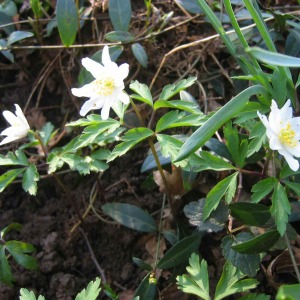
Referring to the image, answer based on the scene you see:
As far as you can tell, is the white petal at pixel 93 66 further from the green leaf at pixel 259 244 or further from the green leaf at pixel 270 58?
the green leaf at pixel 259 244

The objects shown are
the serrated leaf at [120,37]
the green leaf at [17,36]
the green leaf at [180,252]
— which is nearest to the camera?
the green leaf at [180,252]

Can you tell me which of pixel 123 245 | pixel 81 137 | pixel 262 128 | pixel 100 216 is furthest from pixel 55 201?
pixel 262 128

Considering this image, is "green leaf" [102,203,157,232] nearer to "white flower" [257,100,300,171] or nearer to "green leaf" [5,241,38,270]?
"green leaf" [5,241,38,270]

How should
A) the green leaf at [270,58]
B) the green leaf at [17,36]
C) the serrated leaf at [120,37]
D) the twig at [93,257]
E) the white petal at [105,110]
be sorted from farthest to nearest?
the green leaf at [17,36], the serrated leaf at [120,37], the twig at [93,257], the white petal at [105,110], the green leaf at [270,58]

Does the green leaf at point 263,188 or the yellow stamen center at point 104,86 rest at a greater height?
the yellow stamen center at point 104,86

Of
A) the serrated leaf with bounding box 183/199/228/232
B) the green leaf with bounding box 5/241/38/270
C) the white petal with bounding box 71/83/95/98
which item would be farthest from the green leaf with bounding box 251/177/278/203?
the green leaf with bounding box 5/241/38/270

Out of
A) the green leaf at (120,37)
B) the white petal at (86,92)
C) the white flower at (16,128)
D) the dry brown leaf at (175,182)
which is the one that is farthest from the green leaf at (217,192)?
the green leaf at (120,37)

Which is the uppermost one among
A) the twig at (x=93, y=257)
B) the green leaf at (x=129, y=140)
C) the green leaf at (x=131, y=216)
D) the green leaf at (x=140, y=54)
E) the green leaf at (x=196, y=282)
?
the green leaf at (x=140, y=54)
